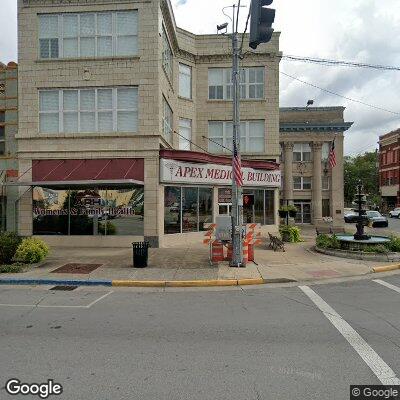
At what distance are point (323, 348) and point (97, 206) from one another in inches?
528

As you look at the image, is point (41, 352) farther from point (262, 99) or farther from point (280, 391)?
point (262, 99)

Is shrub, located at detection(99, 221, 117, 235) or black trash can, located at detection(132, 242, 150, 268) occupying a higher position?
shrub, located at detection(99, 221, 117, 235)

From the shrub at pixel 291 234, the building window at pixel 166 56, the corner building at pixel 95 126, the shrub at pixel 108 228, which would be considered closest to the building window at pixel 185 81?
the building window at pixel 166 56

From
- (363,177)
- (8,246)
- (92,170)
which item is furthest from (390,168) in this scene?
(8,246)

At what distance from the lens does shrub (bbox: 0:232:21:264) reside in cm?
1192

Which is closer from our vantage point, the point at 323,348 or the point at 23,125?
the point at 323,348

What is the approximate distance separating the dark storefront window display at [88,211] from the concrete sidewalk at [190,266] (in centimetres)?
139

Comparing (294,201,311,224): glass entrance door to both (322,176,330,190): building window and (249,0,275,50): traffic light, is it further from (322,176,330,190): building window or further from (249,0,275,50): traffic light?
(249,0,275,50): traffic light

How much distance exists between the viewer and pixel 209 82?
77.1 ft

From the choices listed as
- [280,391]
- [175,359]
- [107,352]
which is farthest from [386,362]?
[107,352]

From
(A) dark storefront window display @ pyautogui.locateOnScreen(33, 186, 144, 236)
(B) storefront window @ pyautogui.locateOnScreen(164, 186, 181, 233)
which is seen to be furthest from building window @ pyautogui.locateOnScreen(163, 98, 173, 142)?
(A) dark storefront window display @ pyautogui.locateOnScreen(33, 186, 144, 236)

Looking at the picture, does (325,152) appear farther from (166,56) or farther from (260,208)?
(166,56)

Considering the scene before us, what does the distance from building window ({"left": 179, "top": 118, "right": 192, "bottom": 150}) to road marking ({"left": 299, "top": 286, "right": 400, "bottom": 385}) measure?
15671 mm

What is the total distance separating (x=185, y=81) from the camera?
22.9m
